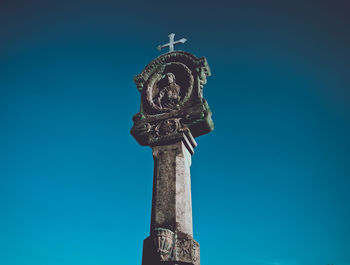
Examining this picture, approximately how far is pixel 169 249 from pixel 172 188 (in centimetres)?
93

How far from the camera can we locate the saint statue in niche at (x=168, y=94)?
5.44m

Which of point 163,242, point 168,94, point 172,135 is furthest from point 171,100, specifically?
point 163,242

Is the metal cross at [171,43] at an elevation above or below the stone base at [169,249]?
above

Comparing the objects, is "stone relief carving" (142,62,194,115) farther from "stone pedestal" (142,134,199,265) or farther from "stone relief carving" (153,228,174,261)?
"stone relief carving" (153,228,174,261)

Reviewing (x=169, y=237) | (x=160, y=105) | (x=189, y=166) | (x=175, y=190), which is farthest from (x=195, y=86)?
(x=169, y=237)

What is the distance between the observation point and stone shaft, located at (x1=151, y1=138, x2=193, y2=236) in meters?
4.12

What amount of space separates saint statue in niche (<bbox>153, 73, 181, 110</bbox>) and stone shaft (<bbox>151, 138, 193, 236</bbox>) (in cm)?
92

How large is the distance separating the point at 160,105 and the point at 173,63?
98 centimetres

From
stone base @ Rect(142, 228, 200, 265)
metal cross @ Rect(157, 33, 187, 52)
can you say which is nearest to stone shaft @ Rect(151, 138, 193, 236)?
stone base @ Rect(142, 228, 200, 265)

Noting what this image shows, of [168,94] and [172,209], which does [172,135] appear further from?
[172,209]

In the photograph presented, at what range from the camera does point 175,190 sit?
4348 millimetres

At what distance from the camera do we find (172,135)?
16.1 ft

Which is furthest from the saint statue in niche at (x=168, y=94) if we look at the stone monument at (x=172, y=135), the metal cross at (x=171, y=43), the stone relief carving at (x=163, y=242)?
the stone relief carving at (x=163, y=242)

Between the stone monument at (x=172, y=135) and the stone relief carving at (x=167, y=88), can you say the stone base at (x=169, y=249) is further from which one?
the stone relief carving at (x=167, y=88)
